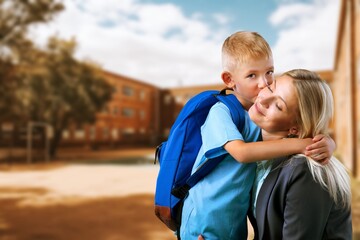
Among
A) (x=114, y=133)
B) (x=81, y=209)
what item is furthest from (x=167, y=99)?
(x=81, y=209)

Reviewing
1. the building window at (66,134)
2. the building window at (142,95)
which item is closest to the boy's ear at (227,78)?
the building window at (66,134)

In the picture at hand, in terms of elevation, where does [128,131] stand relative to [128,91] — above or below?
below

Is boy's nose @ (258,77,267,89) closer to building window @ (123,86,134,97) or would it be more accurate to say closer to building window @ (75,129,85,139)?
building window @ (75,129,85,139)

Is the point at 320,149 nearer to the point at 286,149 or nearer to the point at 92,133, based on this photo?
the point at 286,149

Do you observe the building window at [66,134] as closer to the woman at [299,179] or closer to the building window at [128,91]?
the building window at [128,91]

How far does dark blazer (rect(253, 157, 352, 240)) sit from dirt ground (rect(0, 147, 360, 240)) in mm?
4792

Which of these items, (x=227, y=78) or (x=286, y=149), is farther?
(x=227, y=78)

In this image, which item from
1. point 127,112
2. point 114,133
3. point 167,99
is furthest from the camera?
point 167,99

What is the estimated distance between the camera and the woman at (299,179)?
45.6 inches

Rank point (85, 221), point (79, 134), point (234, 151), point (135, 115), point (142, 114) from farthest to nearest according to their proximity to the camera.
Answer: point (142, 114), point (135, 115), point (79, 134), point (85, 221), point (234, 151)

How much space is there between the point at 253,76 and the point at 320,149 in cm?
39

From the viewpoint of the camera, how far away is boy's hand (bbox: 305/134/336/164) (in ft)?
4.00

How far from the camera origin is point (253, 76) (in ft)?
4.70

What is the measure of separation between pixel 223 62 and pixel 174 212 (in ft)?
2.20
